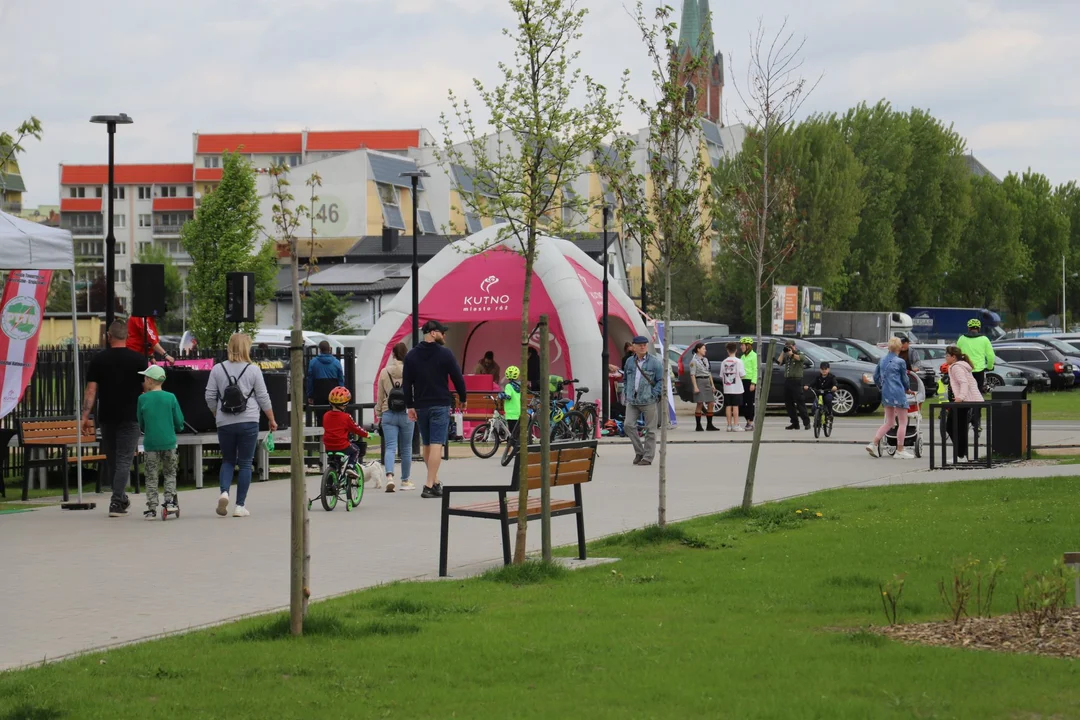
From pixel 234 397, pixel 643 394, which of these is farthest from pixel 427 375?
pixel 643 394

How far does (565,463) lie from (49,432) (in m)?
9.31

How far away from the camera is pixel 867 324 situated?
5812 centimetres

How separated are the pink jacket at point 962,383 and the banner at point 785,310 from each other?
20.2m

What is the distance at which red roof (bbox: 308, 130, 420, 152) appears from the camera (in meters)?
118

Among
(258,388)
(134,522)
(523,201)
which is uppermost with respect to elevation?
(523,201)

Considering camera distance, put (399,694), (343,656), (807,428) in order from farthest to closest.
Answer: (807,428) < (343,656) < (399,694)

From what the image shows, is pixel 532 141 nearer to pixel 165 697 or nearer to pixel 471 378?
pixel 165 697

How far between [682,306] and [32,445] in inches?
2371

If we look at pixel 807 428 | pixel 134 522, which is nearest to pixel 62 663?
pixel 134 522

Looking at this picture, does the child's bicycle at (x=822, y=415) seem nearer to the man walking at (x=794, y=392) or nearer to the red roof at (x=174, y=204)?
the man walking at (x=794, y=392)

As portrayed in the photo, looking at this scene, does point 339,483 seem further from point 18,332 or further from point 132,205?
point 132,205

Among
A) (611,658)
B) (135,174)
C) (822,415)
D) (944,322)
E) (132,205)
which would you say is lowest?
(611,658)

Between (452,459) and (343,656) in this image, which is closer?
(343,656)

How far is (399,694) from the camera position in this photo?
608cm
